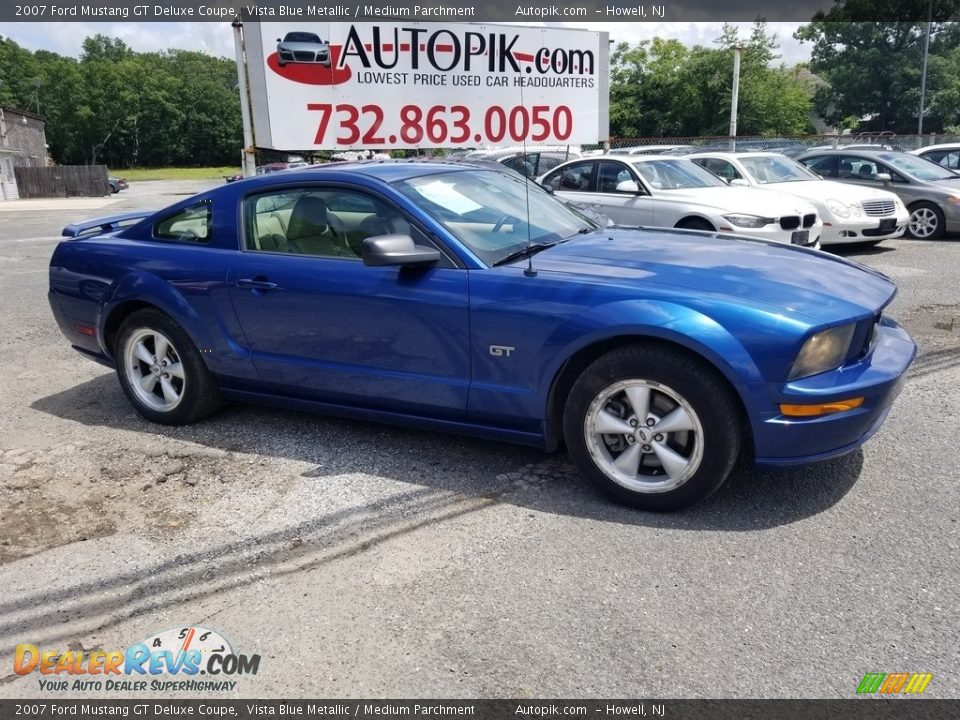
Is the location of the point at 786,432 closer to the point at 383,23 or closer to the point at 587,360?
the point at 587,360

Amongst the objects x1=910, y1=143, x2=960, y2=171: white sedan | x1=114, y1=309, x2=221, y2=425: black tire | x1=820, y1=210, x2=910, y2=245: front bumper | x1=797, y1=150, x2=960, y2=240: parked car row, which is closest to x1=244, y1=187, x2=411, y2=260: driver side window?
x1=114, y1=309, x2=221, y2=425: black tire

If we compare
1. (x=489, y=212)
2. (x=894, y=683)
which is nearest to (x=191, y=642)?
(x=894, y=683)

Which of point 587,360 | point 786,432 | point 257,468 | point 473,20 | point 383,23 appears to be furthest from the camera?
point 473,20

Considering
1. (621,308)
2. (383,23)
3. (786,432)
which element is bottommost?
(786,432)

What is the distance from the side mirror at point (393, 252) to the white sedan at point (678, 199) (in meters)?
6.04

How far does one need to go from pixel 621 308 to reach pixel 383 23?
28.9 ft

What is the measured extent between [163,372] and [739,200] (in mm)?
7010

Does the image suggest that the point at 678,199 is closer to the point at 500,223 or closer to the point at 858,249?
the point at 858,249

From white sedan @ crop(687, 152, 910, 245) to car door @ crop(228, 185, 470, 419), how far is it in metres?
8.23

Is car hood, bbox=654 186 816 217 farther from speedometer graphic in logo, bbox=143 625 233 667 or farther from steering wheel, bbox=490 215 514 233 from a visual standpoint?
speedometer graphic in logo, bbox=143 625 233 667

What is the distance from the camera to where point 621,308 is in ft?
Result: 11.5

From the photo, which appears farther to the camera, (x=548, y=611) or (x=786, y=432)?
(x=786, y=432)

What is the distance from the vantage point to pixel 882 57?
52281mm

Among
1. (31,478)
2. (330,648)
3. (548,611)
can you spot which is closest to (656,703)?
(548,611)
